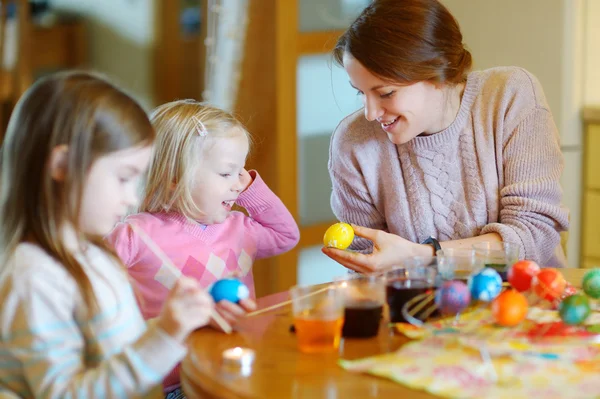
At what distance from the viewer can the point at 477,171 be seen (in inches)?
87.0

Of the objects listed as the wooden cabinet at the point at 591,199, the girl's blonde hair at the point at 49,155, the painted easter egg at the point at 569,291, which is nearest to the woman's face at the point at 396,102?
the painted easter egg at the point at 569,291

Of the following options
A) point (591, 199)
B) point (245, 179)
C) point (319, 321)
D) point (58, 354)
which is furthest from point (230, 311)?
point (591, 199)

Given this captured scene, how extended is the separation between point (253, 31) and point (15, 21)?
179 centimetres

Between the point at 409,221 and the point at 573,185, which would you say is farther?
the point at 573,185

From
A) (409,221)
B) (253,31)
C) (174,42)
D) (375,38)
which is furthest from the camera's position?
(174,42)

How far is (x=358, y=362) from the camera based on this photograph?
1316mm

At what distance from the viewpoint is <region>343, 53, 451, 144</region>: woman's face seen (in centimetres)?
207

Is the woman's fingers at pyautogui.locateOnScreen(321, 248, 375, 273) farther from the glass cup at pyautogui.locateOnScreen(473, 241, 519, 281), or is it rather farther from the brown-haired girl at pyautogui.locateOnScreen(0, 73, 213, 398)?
the brown-haired girl at pyautogui.locateOnScreen(0, 73, 213, 398)

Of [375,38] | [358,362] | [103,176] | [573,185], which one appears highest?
[375,38]

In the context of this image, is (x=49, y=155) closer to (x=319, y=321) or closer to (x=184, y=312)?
(x=184, y=312)

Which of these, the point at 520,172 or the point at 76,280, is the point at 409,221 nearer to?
the point at 520,172

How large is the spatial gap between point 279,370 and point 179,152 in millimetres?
787

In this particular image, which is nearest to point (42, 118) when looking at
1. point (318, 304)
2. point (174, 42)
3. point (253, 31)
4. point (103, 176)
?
point (103, 176)

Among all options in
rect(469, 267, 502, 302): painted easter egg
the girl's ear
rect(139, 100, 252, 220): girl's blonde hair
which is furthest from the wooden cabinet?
the girl's ear
